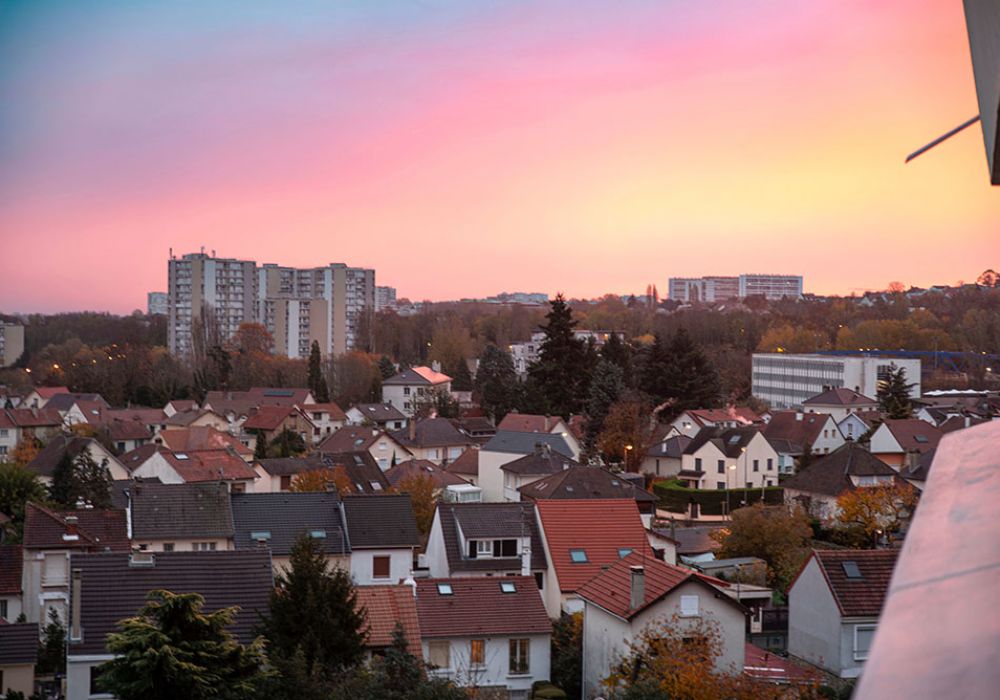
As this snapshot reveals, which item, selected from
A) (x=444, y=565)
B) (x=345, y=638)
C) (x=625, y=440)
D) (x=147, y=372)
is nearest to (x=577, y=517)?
(x=444, y=565)

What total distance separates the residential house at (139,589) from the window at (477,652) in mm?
2798

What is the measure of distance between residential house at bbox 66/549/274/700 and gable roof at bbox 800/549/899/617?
746cm

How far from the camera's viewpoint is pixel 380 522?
2147 centimetres

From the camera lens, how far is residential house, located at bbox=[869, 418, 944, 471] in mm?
37812

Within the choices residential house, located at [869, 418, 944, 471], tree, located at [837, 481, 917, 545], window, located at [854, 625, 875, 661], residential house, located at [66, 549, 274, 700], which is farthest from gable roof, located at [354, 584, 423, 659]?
residential house, located at [869, 418, 944, 471]

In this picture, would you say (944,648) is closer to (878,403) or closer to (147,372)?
(878,403)

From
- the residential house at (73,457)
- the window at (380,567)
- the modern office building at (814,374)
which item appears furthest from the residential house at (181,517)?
the modern office building at (814,374)

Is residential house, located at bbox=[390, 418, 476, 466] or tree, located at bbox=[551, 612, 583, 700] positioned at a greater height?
residential house, located at bbox=[390, 418, 476, 466]

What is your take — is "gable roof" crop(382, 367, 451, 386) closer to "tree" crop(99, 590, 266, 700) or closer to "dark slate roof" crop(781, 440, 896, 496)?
"dark slate roof" crop(781, 440, 896, 496)

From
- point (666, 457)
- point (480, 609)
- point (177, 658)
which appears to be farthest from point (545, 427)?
point (177, 658)

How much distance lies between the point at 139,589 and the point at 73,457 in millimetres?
19389

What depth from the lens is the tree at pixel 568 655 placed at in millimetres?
15594

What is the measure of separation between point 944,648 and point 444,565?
20.2 metres

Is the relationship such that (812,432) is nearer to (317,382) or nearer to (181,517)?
(181,517)
